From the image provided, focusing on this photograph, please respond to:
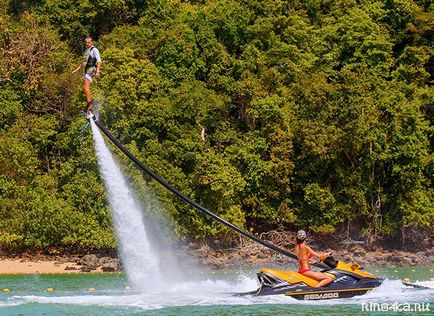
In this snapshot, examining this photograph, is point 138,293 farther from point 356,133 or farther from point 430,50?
point 430,50

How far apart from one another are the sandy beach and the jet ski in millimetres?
19053

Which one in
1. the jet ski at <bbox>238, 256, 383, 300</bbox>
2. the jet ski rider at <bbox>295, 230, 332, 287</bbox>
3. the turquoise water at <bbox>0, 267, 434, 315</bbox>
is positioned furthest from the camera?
the jet ski at <bbox>238, 256, 383, 300</bbox>

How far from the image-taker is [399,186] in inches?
1879

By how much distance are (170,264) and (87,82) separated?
30.5ft

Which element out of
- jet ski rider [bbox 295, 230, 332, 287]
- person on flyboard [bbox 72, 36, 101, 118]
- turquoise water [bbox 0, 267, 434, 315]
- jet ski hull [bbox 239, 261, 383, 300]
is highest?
person on flyboard [bbox 72, 36, 101, 118]

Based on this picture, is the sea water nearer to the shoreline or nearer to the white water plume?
the white water plume

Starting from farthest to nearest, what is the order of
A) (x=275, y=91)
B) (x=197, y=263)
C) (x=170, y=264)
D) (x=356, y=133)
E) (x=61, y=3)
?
(x=61, y=3)
(x=275, y=91)
(x=356, y=133)
(x=197, y=263)
(x=170, y=264)

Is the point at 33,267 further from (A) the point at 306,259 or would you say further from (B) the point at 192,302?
(A) the point at 306,259

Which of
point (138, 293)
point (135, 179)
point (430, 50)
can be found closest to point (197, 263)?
point (135, 179)

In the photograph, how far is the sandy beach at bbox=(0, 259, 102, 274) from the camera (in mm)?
40750

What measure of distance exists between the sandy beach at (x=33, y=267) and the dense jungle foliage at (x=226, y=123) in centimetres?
111

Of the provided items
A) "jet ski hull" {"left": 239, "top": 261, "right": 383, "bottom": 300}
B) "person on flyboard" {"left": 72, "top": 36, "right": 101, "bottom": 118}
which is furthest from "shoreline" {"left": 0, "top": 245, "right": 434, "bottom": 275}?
"person on flyboard" {"left": 72, "top": 36, "right": 101, "bottom": 118}

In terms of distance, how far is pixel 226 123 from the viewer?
5003cm

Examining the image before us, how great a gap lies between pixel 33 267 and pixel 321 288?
2217 cm
